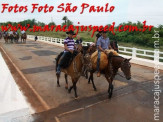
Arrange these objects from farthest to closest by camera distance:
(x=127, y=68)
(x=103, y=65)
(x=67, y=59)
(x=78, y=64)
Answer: (x=67, y=59) < (x=103, y=65) < (x=78, y=64) < (x=127, y=68)

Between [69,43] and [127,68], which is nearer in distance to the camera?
[127,68]

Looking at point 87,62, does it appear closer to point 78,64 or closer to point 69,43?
point 78,64

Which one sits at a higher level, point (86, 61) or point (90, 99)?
point (86, 61)

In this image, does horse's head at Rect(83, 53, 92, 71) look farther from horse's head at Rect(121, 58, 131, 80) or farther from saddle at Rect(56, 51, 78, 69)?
horse's head at Rect(121, 58, 131, 80)

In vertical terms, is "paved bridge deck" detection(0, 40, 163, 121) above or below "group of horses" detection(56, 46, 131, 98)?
below

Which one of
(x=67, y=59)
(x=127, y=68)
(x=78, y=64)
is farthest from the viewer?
→ (x=67, y=59)

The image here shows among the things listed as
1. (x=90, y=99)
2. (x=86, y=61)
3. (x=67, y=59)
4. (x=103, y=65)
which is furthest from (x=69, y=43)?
(x=90, y=99)

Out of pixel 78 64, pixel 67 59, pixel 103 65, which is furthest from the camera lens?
pixel 67 59

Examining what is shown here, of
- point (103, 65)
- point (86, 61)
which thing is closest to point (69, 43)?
point (86, 61)

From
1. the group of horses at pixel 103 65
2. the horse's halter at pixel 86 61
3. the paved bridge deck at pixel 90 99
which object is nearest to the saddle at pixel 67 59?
the group of horses at pixel 103 65

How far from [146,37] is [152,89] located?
28583 millimetres

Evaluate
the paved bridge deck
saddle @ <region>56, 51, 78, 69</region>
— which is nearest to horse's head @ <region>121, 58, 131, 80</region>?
the paved bridge deck

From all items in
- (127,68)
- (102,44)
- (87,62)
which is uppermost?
(102,44)

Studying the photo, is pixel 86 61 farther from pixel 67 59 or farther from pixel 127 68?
pixel 127 68
